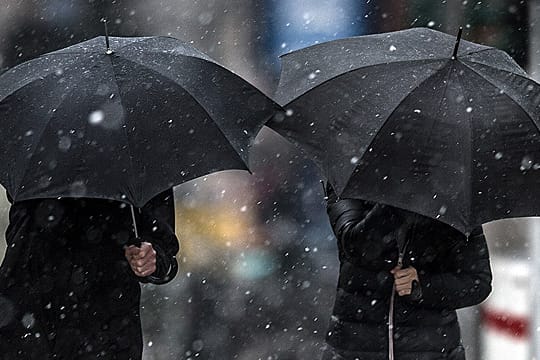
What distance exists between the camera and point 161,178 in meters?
3.85

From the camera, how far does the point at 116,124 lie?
12.6ft

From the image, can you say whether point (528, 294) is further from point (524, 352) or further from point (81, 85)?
point (81, 85)

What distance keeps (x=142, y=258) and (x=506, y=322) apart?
3283 millimetres

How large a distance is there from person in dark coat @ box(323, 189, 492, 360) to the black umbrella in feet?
0.91

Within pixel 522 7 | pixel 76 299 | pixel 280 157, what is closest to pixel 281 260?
pixel 280 157

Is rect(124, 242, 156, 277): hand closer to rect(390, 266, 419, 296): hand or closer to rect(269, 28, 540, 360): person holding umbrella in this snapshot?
rect(269, 28, 540, 360): person holding umbrella

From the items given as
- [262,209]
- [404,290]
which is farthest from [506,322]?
[404,290]

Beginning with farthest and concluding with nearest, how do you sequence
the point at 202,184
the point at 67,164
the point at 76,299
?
the point at 202,184, the point at 76,299, the point at 67,164

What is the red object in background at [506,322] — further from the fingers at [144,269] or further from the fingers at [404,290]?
the fingers at [144,269]

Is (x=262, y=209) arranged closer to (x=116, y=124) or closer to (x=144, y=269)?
(x=144, y=269)

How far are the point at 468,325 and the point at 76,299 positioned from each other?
3704 mm

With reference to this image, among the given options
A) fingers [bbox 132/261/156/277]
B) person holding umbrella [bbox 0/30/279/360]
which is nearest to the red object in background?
person holding umbrella [bbox 0/30/279/360]

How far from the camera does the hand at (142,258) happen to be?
4.09m

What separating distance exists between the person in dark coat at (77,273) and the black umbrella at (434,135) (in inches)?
25.9
